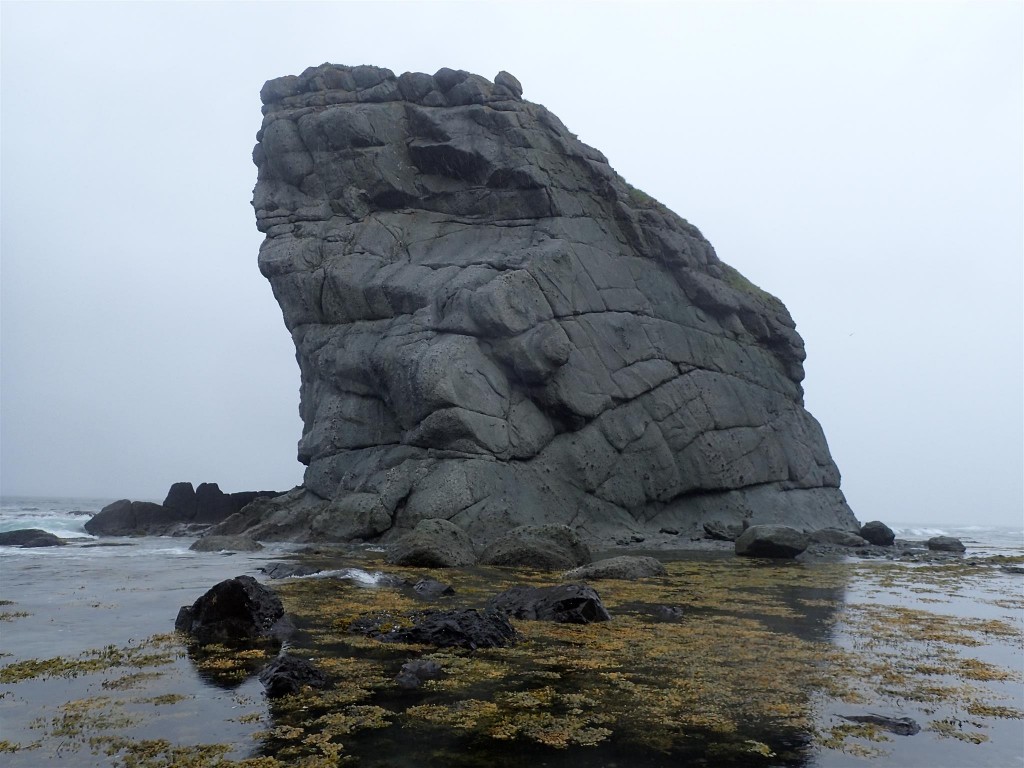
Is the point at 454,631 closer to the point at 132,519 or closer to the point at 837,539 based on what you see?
the point at 837,539

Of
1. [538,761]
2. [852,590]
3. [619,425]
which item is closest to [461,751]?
[538,761]

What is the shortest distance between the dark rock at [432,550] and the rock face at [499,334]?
305 inches

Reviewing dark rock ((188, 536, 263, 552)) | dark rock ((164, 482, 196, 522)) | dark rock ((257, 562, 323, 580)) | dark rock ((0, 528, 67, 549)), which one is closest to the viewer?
dark rock ((257, 562, 323, 580))

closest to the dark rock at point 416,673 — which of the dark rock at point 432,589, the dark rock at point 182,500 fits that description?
the dark rock at point 432,589

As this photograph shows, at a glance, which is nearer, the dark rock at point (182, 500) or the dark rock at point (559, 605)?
the dark rock at point (559, 605)

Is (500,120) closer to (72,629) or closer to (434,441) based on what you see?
(434,441)

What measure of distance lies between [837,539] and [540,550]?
86.9ft

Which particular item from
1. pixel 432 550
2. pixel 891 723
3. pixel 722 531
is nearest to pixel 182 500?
pixel 432 550

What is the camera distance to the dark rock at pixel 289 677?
10.2m

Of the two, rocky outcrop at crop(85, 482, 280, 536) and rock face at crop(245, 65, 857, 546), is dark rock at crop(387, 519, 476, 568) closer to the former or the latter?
rock face at crop(245, 65, 857, 546)

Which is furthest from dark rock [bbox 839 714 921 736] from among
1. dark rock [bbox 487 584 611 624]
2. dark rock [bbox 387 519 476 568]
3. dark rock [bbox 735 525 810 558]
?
dark rock [bbox 735 525 810 558]

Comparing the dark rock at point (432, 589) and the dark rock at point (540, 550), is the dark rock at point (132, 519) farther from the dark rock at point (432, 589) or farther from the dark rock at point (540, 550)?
the dark rock at point (432, 589)

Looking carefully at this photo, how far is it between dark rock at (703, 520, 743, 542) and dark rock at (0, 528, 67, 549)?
3608 centimetres

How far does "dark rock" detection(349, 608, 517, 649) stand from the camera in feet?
44.1
